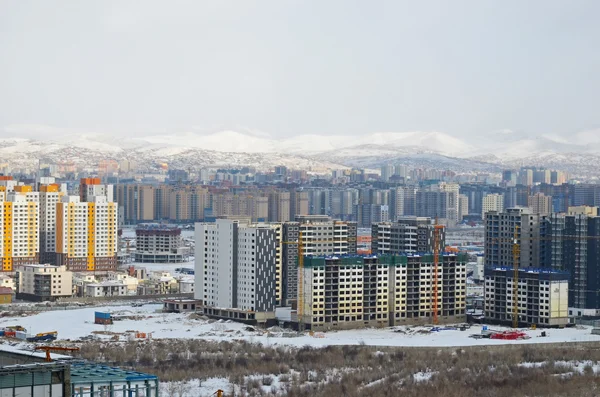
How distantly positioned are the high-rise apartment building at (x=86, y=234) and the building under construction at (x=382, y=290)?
13404 millimetres

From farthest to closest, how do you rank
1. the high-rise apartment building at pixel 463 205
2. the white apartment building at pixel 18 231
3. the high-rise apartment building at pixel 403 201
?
the high-rise apartment building at pixel 403 201
the high-rise apartment building at pixel 463 205
the white apartment building at pixel 18 231

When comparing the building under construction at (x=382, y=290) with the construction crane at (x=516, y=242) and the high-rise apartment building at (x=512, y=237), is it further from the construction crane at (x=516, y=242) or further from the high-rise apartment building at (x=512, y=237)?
the high-rise apartment building at (x=512, y=237)

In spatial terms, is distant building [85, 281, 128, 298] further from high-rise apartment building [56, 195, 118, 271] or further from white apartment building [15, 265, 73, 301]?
high-rise apartment building [56, 195, 118, 271]

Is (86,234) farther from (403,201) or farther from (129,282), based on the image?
(403,201)

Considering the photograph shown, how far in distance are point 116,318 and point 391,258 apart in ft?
18.3

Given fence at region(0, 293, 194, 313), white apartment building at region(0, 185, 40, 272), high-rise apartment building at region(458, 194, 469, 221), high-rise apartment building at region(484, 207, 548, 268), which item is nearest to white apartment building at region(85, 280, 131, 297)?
fence at region(0, 293, 194, 313)

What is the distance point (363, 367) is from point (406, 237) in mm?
10685

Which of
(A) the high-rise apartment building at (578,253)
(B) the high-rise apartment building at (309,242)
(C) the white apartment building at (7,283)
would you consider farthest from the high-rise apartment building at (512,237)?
(C) the white apartment building at (7,283)

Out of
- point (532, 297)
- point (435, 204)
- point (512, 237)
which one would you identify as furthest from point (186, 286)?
point (435, 204)

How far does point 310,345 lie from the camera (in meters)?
22.3

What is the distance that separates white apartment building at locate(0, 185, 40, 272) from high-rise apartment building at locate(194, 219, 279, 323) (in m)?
11.1

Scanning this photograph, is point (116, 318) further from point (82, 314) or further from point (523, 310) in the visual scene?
point (523, 310)

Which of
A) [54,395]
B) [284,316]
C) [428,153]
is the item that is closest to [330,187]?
[428,153]

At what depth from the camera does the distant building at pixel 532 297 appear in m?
24.9
